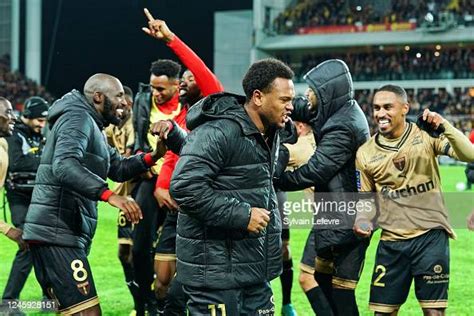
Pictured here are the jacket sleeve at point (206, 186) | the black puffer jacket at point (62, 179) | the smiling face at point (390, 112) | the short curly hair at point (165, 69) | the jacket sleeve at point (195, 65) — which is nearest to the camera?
the jacket sleeve at point (206, 186)

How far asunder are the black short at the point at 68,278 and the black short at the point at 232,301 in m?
1.02

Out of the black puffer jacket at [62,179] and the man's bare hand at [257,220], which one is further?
the black puffer jacket at [62,179]

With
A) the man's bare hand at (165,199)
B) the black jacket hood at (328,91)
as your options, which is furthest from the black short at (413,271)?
the man's bare hand at (165,199)

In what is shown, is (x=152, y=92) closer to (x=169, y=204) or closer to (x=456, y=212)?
(x=169, y=204)

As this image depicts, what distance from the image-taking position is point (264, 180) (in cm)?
452

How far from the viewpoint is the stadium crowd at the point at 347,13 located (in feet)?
144

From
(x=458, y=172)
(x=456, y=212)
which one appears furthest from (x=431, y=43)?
(x=456, y=212)

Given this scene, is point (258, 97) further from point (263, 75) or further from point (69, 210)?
point (69, 210)

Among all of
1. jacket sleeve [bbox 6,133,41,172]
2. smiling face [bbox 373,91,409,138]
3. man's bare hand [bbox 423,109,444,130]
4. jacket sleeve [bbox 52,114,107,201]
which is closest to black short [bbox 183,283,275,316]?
jacket sleeve [bbox 52,114,107,201]

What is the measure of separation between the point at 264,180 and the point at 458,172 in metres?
24.7

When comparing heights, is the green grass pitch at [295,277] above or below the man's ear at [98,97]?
below

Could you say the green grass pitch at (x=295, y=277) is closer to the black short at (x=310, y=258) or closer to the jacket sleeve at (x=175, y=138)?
the black short at (x=310, y=258)

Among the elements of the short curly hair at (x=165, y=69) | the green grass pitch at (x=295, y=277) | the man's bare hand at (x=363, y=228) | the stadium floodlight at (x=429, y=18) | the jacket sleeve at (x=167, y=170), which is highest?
the stadium floodlight at (x=429, y=18)

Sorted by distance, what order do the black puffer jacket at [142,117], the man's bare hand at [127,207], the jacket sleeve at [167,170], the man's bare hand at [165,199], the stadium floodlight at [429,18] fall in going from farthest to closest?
the stadium floodlight at [429,18] < the black puffer jacket at [142,117] < the jacket sleeve at [167,170] < the man's bare hand at [165,199] < the man's bare hand at [127,207]
